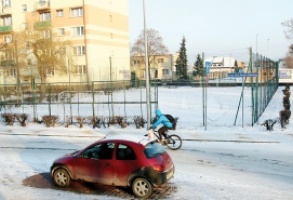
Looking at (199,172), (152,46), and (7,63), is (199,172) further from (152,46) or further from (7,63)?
(152,46)

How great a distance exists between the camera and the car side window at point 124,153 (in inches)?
327

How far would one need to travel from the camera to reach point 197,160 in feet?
37.9

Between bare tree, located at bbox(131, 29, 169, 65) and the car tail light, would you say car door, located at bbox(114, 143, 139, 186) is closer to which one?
the car tail light

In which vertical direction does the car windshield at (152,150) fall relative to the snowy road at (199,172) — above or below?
Answer: above

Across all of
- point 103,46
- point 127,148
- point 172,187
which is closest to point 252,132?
point 172,187

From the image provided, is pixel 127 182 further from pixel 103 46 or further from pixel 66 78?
pixel 103 46

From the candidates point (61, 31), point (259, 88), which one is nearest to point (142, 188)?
point (259, 88)

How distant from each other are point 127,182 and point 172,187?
127cm

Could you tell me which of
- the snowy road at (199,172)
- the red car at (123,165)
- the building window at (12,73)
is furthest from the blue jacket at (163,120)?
the building window at (12,73)

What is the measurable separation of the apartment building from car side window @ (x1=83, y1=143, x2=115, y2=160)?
114ft

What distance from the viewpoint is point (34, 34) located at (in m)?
41.5

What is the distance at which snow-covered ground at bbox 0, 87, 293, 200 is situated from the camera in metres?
8.52

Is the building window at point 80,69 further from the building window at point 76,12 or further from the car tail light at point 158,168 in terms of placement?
the car tail light at point 158,168

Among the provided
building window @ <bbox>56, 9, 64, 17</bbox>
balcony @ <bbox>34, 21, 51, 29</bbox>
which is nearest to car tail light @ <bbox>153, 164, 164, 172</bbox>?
balcony @ <bbox>34, 21, 51, 29</bbox>
